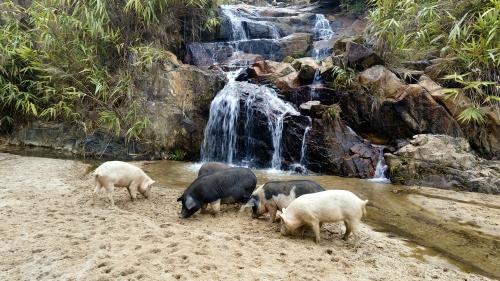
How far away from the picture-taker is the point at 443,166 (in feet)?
24.3

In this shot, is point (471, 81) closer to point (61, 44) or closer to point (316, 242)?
point (316, 242)

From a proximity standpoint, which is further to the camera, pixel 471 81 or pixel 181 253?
pixel 471 81

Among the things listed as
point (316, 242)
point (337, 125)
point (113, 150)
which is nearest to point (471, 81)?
point (337, 125)

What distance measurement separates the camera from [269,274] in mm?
3186

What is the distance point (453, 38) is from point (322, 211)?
5880mm

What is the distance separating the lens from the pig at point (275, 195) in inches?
187

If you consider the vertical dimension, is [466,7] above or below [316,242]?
above

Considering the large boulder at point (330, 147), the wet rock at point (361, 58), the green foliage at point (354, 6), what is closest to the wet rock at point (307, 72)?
the wet rock at point (361, 58)

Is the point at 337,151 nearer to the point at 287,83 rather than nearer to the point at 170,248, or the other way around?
the point at 287,83

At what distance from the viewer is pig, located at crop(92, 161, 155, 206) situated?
16.9ft

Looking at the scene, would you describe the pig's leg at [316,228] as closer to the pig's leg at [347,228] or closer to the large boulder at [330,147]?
the pig's leg at [347,228]

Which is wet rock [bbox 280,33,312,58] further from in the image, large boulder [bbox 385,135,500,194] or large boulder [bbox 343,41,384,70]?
large boulder [bbox 385,135,500,194]

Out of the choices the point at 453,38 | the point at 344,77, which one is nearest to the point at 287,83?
the point at 344,77

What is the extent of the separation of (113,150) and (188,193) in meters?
4.60
